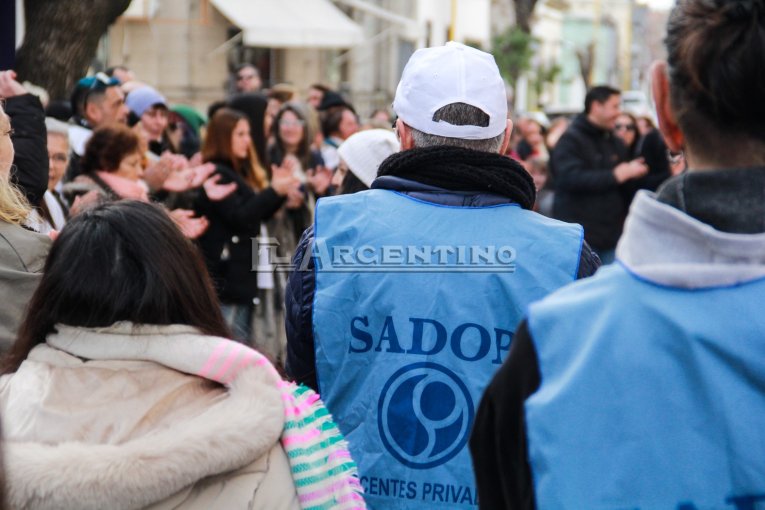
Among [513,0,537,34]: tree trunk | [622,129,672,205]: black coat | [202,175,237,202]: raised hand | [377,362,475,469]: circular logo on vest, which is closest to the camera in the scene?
[377,362,475,469]: circular logo on vest

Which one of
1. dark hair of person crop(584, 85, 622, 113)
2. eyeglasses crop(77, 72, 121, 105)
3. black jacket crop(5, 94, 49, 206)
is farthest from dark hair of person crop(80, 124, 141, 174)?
dark hair of person crop(584, 85, 622, 113)

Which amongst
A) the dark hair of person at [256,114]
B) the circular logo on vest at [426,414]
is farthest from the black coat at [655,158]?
the circular logo on vest at [426,414]

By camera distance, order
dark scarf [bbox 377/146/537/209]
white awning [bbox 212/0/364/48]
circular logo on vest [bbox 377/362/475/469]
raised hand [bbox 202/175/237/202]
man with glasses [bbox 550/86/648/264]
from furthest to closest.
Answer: white awning [bbox 212/0/364/48] → man with glasses [bbox 550/86/648/264] → raised hand [bbox 202/175/237/202] → dark scarf [bbox 377/146/537/209] → circular logo on vest [bbox 377/362/475/469]

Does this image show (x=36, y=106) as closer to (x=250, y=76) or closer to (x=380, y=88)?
(x=250, y=76)

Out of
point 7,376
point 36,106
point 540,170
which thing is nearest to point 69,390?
point 7,376

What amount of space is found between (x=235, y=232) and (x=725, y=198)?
6537 millimetres

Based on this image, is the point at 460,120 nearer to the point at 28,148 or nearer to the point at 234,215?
the point at 28,148

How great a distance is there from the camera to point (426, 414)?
2975 mm

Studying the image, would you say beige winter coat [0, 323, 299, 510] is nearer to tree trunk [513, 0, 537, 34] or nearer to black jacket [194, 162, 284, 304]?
black jacket [194, 162, 284, 304]

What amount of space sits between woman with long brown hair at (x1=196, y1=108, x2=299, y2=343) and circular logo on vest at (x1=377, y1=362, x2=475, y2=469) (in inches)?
190

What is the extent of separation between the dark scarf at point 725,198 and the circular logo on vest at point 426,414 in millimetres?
1299

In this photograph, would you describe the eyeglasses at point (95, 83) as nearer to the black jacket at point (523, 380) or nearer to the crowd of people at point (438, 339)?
the crowd of people at point (438, 339)

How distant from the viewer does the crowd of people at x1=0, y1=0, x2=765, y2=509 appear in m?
1.70

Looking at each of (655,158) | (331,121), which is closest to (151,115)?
(331,121)
